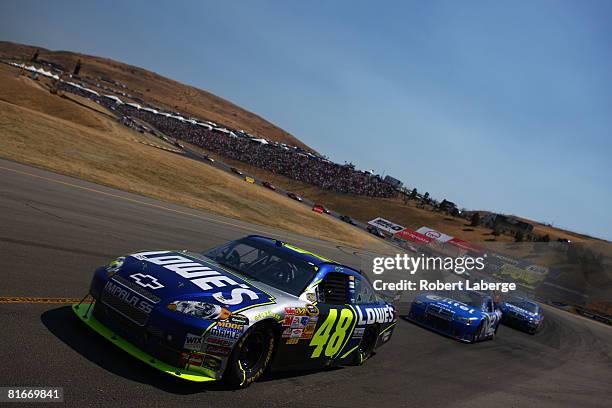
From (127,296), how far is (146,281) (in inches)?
9.9

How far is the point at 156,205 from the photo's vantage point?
21.7 m

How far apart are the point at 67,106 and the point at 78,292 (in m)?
46.3

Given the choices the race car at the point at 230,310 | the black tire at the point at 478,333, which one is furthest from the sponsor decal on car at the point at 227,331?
the black tire at the point at 478,333

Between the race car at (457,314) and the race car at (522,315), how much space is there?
4.51 metres

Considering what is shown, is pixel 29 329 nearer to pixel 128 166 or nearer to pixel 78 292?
pixel 78 292

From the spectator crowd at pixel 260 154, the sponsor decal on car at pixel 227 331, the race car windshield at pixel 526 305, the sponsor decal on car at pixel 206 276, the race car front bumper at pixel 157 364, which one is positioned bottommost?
the race car front bumper at pixel 157 364

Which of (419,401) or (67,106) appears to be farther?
(67,106)

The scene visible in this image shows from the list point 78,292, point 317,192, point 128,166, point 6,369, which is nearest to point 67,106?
point 128,166

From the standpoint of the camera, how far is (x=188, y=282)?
5523 mm

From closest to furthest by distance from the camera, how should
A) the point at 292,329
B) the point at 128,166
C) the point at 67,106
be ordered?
the point at 292,329 → the point at 128,166 → the point at 67,106

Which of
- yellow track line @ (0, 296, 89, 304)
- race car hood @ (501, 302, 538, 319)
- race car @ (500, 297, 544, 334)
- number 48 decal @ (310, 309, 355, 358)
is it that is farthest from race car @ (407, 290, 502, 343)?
yellow track line @ (0, 296, 89, 304)

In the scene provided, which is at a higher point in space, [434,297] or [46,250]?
[434,297]

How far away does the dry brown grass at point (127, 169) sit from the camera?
24.6 meters

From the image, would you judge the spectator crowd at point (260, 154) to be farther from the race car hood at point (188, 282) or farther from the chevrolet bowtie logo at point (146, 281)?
the chevrolet bowtie logo at point (146, 281)
